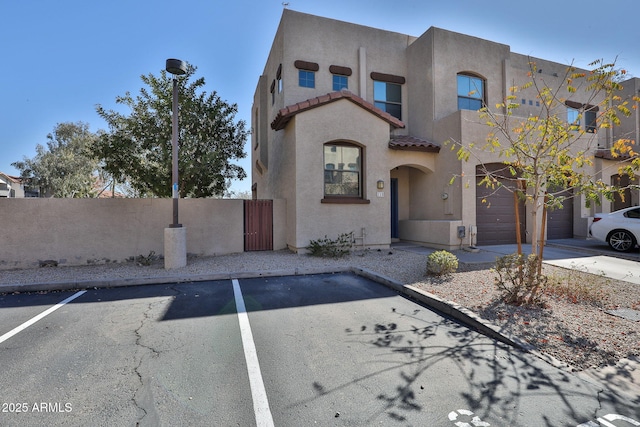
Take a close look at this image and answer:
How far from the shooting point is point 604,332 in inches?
158

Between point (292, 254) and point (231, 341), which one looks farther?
point (292, 254)

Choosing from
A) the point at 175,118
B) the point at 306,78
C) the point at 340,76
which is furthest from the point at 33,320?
the point at 340,76

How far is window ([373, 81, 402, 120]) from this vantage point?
13.2 metres

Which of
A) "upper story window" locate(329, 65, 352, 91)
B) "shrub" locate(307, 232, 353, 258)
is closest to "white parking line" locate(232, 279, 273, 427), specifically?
"shrub" locate(307, 232, 353, 258)

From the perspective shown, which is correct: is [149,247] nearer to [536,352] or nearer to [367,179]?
[367,179]

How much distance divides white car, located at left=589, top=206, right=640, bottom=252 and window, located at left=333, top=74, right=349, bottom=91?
1033 cm

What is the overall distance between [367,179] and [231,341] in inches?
302

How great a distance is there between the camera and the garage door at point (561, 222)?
12.1 m

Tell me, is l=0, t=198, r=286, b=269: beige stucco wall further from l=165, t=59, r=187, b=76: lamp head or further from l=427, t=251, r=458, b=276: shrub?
l=427, t=251, r=458, b=276: shrub

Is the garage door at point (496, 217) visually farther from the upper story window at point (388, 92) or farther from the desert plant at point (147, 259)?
the desert plant at point (147, 259)

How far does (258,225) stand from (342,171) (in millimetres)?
3467

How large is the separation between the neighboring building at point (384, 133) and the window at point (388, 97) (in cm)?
5

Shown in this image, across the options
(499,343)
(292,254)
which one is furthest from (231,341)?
(292,254)

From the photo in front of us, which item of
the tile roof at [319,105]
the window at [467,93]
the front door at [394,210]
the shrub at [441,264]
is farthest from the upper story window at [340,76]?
the shrub at [441,264]
